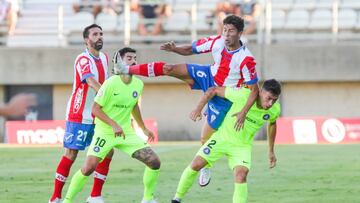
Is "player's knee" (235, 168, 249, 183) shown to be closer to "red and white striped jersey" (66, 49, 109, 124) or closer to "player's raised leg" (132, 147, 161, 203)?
"player's raised leg" (132, 147, 161, 203)

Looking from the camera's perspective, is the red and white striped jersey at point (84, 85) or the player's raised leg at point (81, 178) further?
the red and white striped jersey at point (84, 85)

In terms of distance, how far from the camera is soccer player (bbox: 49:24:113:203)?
15.0 metres

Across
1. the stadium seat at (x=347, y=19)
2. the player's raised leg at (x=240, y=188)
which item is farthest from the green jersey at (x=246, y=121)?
the stadium seat at (x=347, y=19)

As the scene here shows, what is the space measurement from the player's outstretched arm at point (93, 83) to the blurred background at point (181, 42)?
18.2 metres

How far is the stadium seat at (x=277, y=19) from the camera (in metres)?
34.2

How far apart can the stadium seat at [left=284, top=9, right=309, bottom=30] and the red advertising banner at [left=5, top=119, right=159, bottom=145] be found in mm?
5216

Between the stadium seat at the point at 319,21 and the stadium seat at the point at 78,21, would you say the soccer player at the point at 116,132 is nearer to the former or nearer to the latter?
the stadium seat at the point at 78,21

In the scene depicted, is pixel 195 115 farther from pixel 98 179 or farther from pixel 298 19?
pixel 298 19

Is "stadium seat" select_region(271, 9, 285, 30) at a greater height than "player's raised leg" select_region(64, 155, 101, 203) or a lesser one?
greater

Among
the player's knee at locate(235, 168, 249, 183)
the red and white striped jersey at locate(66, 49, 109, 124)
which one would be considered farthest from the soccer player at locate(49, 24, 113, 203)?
the player's knee at locate(235, 168, 249, 183)

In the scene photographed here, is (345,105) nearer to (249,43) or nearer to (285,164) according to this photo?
(249,43)

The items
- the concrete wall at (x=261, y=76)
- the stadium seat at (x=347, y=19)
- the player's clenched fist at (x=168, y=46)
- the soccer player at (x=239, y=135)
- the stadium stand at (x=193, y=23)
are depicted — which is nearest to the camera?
the soccer player at (x=239, y=135)

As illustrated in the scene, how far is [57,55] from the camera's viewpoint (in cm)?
3400

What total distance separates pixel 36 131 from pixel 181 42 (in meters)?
5.05
